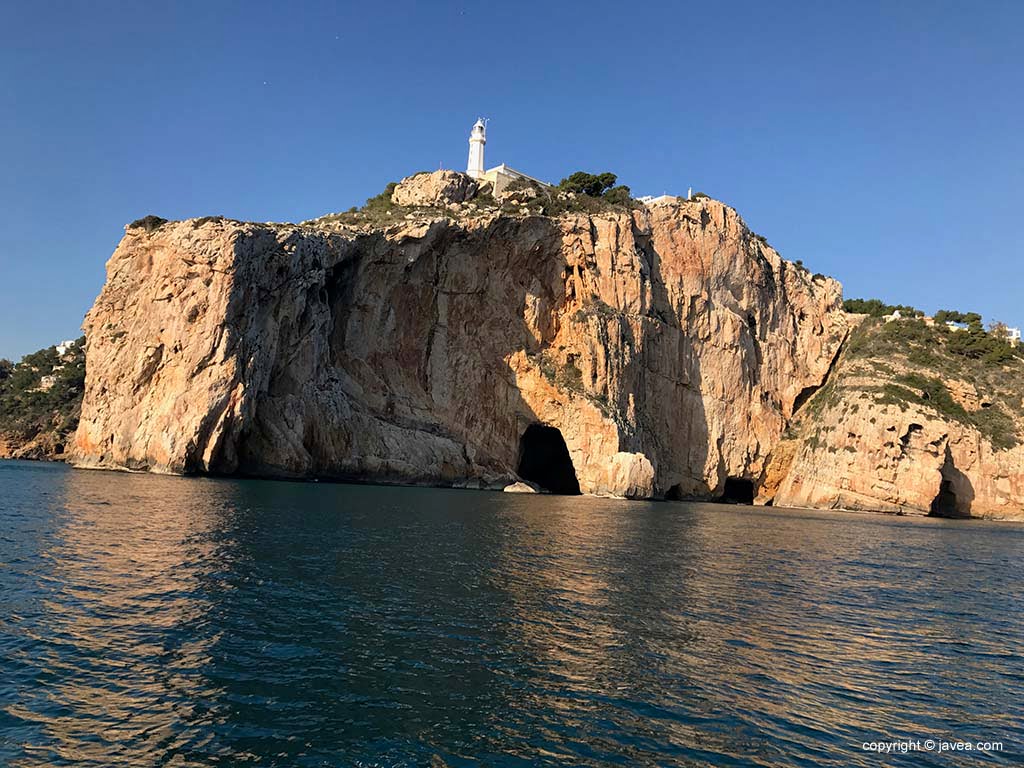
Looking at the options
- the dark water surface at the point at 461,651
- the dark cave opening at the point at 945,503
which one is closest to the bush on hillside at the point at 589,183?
the dark cave opening at the point at 945,503

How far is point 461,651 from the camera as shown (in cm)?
1293

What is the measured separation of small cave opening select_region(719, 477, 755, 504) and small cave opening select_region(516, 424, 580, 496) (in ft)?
66.9

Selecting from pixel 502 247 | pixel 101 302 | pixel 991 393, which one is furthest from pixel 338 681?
pixel 991 393

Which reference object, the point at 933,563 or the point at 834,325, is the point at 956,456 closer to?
the point at 834,325

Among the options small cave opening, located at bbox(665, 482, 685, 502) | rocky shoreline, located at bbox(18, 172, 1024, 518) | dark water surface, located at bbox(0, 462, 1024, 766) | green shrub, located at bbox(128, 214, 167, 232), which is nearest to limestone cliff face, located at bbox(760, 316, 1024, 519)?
rocky shoreline, located at bbox(18, 172, 1024, 518)

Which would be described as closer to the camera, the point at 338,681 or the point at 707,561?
the point at 338,681

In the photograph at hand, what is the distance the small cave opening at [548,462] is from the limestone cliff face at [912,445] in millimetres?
23103

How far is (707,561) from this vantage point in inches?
1045

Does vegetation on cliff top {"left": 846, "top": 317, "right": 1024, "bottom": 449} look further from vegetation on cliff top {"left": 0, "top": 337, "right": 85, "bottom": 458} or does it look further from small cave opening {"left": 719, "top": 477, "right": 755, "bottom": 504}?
vegetation on cliff top {"left": 0, "top": 337, "right": 85, "bottom": 458}

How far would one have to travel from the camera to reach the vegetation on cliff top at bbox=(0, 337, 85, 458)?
74.2 metres

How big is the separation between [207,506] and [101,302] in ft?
110

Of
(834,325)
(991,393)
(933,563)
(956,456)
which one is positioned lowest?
(933,563)

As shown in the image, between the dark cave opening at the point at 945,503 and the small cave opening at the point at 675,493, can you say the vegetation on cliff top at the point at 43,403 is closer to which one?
the small cave opening at the point at 675,493

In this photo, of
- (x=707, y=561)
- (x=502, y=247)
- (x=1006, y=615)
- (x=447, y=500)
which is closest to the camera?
(x=1006, y=615)
